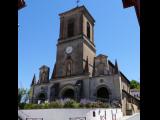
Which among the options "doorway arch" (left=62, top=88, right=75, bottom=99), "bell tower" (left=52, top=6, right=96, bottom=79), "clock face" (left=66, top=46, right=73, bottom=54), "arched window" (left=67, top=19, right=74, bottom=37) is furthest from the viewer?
"arched window" (left=67, top=19, right=74, bottom=37)

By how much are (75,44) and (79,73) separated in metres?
5.34

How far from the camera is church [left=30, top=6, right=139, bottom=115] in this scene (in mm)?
37375

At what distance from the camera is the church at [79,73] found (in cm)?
3738

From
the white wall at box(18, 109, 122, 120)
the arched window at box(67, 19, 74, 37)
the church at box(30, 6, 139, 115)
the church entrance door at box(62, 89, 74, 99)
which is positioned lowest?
the white wall at box(18, 109, 122, 120)

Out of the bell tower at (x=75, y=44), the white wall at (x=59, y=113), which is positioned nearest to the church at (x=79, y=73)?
the bell tower at (x=75, y=44)

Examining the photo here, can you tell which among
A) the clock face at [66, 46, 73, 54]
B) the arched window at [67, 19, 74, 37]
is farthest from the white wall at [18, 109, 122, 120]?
the arched window at [67, 19, 74, 37]

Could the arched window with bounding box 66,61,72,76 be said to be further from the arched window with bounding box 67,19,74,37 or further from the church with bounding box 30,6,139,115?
the arched window with bounding box 67,19,74,37

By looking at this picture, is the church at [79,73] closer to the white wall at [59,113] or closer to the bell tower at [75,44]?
the bell tower at [75,44]

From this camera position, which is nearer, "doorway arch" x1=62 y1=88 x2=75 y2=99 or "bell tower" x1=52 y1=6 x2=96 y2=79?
"doorway arch" x1=62 y1=88 x2=75 y2=99
